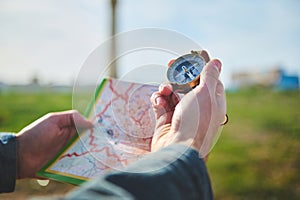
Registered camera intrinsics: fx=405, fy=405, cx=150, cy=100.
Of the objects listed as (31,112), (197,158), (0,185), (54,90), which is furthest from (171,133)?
(54,90)

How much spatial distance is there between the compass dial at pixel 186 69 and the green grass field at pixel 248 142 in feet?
3.71

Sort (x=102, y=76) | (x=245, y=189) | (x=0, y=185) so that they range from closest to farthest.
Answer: (x=0, y=185) → (x=102, y=76) → (x=245, y=189)

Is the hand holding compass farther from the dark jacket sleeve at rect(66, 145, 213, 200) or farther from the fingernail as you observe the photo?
the dark jacket sleeve at rect(66, 145, 213, 200)

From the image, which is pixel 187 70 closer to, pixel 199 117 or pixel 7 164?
pixel 199 117

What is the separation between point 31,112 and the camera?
3172mm

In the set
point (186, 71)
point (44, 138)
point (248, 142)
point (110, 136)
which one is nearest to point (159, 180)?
point (186, 71)

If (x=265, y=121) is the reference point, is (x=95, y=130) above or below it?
above

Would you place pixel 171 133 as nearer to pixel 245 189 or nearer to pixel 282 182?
pixel 245 189

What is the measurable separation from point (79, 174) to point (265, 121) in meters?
2.48

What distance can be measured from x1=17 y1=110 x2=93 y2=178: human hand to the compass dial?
14.0 inches

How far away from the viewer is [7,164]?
3.33 ft

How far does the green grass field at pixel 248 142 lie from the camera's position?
7.22ft

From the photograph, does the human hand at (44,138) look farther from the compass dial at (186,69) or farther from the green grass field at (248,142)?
the green grass field at (248,142)

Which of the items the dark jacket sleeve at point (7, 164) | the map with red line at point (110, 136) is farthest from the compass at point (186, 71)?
the dark jacket sleeve at point (7, 164)
